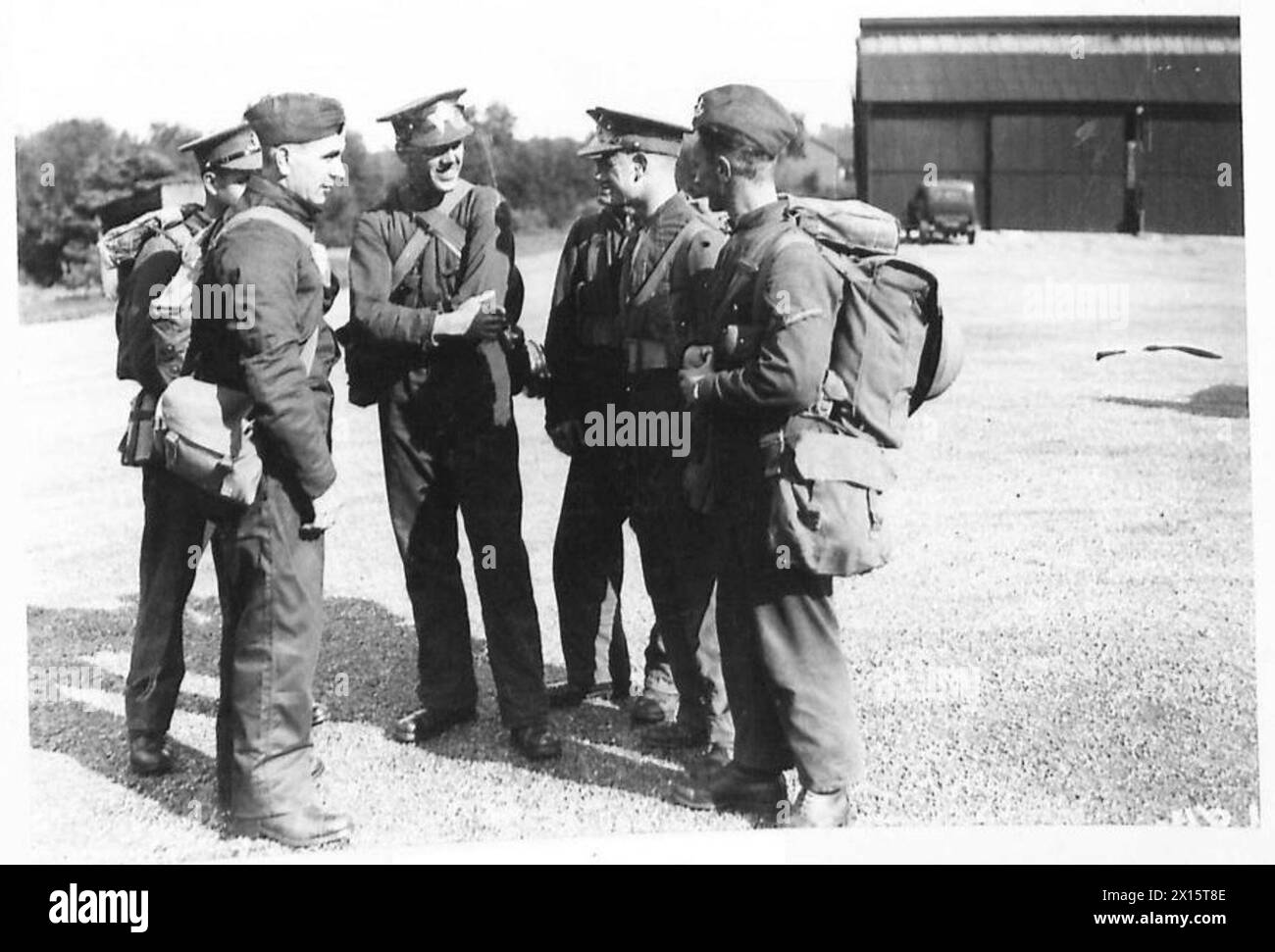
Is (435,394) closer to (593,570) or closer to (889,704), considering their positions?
(593,570)

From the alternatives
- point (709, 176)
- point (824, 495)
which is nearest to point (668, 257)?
point (709, 176)

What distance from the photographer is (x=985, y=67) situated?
17.4ft

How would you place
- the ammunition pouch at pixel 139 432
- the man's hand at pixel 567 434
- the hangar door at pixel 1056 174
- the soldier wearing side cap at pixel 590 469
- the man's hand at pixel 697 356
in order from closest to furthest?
the man's hand at pixel 697 356 → the ammunition pouch at pixel 139 432 → the soldier wearing side cap at pixel 590 469 → the man's hand at pixel 567 434 → the hangar door at pixel 1056 174

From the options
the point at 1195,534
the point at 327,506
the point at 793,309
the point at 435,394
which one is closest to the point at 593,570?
the point at 435,394

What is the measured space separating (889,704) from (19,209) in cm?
325

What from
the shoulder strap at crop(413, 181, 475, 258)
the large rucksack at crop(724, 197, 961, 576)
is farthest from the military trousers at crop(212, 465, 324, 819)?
the large rucksack at crop(724, 197, 961, 576)

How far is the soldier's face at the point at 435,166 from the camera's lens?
4.54m

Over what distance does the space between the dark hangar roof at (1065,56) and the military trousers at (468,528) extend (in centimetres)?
205

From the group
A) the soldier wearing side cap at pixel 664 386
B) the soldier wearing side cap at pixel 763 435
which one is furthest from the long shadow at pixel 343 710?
the soldier wearing side cap at pixel 763 435

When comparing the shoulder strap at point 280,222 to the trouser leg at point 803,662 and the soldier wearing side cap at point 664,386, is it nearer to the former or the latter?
the soldier wearing side cap at point 664,386

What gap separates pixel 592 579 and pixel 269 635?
1367mm

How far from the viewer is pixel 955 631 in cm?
527

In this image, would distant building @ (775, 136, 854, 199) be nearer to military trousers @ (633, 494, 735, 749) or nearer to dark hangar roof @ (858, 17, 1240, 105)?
dark hangar roof @ (858, 17, 1240, 105)

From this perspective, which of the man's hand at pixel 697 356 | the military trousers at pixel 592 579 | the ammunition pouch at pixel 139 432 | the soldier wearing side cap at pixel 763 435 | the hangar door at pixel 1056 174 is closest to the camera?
the soldier wearing side cap at pixel 763 435
